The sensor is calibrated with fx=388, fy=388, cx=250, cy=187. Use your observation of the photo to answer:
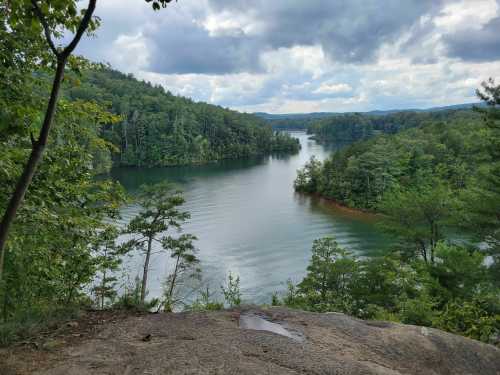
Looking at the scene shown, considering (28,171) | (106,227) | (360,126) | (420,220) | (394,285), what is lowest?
(394,285)

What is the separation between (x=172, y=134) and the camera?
9700 cm

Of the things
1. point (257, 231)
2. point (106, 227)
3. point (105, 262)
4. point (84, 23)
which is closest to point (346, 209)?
point (257, 231)

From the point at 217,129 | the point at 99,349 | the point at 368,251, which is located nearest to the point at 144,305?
the point at 99,349

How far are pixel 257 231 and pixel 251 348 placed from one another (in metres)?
28.8

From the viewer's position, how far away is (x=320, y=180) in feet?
170

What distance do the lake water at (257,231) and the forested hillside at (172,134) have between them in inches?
1163

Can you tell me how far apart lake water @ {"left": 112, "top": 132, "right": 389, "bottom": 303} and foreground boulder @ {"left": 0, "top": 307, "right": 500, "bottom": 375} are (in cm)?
1510

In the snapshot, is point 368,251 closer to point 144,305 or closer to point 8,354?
point 144,305

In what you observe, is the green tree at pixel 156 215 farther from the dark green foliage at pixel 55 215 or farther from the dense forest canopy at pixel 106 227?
the dark green foliage at pixel 55 215

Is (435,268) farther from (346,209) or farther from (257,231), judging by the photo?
(346,209)

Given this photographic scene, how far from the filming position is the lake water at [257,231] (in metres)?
23.1

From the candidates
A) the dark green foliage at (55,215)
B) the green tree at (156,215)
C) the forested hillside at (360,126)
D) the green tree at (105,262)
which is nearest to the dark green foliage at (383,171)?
the green tree at (156,215)

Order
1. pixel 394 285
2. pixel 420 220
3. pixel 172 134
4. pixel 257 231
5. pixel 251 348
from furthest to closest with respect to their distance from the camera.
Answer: pixel 172 134
pixel 257 231
pixel 420 220
pixel 394 285
pixel 251 348

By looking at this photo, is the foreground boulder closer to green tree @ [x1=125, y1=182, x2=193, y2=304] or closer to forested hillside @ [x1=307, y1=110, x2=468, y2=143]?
green tree @ [x1=125, y1=182, x2=193, y2=304]
